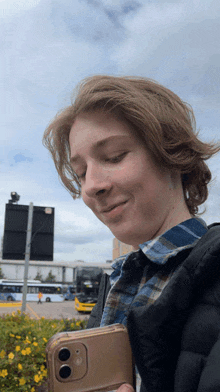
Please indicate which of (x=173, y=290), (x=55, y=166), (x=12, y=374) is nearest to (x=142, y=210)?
(x=173, y=290)

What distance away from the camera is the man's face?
132 cm

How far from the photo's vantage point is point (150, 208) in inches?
52.7

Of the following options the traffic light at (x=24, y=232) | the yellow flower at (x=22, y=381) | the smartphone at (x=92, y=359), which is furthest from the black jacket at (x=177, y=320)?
the traffic light at (x=24, y=232)

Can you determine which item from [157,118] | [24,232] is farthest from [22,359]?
[24,232]

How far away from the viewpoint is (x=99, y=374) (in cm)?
99

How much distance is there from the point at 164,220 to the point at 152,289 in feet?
1.17

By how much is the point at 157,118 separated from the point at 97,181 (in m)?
0.36

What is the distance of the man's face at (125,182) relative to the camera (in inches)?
52.1

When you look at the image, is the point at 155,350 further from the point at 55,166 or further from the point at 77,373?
the point at 55,166

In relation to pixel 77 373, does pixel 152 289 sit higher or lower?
higher

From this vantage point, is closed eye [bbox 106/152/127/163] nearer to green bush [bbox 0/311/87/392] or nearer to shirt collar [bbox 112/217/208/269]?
shirt collar [bbox 112/217/208/269]

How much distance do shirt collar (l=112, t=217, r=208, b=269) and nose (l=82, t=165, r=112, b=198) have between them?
0.29 metres

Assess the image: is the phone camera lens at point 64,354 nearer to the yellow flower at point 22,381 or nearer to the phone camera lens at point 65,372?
the phone camera lens at point 65,372

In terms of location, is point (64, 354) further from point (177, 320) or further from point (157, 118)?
point (157, 118)
